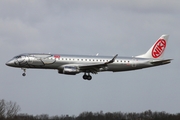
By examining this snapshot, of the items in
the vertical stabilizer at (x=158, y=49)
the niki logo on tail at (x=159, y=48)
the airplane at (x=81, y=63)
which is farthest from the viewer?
the niki logo on tail at (x=159, y=48)

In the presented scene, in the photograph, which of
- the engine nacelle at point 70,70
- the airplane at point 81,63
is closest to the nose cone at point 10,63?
the airplane at point 81,63

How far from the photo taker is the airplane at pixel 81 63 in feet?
313

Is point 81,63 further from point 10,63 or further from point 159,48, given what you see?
point 159,48

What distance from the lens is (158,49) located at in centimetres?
10681

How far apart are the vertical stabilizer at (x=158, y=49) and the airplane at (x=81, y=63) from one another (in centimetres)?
191

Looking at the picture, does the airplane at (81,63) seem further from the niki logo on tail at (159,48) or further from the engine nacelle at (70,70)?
the niki logo on tail at (159,48)

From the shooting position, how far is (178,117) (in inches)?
4722

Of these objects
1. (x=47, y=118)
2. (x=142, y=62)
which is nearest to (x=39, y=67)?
(x=142, y=62)

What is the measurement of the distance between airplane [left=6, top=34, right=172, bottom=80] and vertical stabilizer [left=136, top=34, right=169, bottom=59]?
191 centimetres

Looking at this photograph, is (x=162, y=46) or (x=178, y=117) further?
(x=178, y=117)

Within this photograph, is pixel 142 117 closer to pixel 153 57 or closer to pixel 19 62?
pixel 153 57

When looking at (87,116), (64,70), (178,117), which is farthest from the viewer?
(87,116)

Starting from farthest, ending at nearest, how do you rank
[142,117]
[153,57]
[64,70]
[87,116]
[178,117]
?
[87,116]
[142,117]
[178,117]
[153,57]
[64,70]

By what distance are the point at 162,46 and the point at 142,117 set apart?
2584 centimetres
